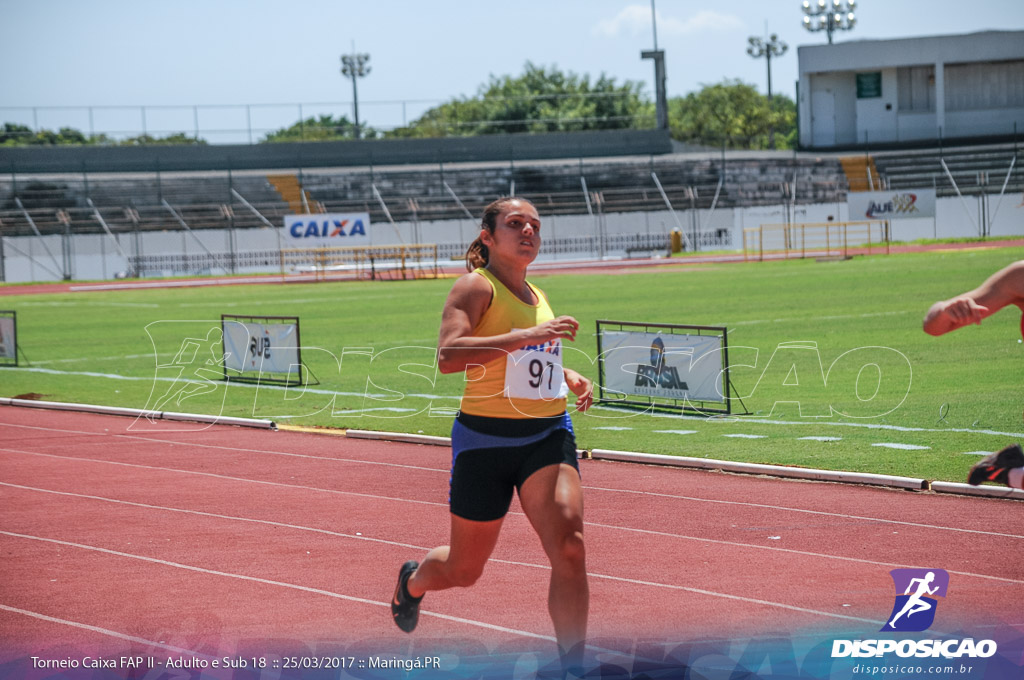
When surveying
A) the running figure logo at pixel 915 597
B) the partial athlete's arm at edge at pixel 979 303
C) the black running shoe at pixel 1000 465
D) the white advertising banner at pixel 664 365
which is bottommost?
the running figure logo at pixel 915 597

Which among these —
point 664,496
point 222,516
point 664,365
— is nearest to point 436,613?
point 222,516

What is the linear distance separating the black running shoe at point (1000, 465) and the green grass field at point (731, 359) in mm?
4864

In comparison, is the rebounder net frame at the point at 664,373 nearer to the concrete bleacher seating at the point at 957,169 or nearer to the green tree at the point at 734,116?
the concrete bleacher seating at the point at 957,169

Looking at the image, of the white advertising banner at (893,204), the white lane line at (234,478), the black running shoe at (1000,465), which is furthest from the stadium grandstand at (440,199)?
the black running shoe at (1000,465)

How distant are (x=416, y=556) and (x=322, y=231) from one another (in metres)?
49.2

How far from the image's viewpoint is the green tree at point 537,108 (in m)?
87.7

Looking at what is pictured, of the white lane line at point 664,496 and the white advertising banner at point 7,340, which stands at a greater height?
the white advertising banner at point 7,340

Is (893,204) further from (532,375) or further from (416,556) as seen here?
(532,375)

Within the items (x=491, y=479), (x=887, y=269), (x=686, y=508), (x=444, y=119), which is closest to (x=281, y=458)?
(x=686, y=508)

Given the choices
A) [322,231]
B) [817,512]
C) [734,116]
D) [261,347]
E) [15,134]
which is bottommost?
[817,512]

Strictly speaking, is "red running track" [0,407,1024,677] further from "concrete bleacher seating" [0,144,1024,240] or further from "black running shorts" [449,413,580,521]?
"concrete bleacher seating" [0,144,1024,240]

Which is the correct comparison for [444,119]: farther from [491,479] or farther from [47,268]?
[491,479]

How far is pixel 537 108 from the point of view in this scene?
302ft

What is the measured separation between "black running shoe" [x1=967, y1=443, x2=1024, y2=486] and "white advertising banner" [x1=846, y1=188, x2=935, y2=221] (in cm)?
4992
